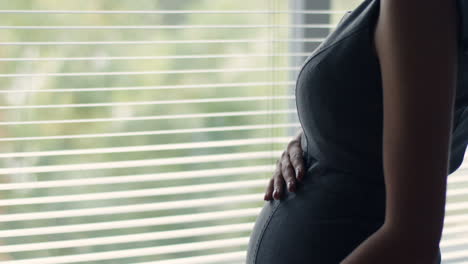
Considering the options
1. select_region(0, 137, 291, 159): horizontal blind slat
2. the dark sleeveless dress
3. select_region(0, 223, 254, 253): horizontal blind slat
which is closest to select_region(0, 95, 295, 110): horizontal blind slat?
select_region(0, 137, 291, 159): horizontal blind slat

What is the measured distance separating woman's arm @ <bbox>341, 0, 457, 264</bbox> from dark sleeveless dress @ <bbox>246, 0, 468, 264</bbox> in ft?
0.26

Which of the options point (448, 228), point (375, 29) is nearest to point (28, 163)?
point (375, 29)

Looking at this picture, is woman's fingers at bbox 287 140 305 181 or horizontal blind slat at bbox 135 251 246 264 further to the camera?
horizontal blind slat at bbox 135 251 246 264

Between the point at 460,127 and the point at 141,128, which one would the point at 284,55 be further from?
the point at 460,127

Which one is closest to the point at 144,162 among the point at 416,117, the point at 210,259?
the point at 210,259

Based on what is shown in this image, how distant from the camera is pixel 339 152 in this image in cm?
88

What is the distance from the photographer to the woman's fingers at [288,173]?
3.20ft

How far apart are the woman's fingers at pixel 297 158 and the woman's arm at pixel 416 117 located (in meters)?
0.27

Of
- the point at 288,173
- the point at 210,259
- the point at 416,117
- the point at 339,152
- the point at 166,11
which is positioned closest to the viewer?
the point at 416,117

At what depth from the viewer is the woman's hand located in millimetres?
981

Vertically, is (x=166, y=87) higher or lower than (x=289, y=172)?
higher

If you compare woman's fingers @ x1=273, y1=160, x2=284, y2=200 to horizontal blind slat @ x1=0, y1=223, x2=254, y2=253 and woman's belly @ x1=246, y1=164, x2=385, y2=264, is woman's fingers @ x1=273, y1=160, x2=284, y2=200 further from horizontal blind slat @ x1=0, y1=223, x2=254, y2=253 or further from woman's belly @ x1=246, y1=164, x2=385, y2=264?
horizontal blind slat @ x1=0, y1=223, x2=254, y2=253

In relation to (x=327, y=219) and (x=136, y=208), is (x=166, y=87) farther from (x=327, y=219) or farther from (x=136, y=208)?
(x=327, y=219)

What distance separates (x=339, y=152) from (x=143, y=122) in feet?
2.16
